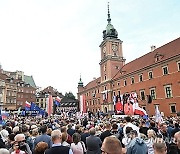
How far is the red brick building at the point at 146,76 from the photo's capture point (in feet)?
111

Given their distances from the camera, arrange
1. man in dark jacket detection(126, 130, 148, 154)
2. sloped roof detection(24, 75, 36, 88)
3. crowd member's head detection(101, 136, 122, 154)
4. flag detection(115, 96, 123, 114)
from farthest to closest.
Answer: sloped roof detection(24, 75, 36, 88), flag detection(115, 96, 123, 114), man in dark jacket detection(126, 130, 148, 154), crowd member's head detection(101, 136, 122, 154)

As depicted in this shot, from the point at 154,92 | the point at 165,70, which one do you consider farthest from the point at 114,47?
the point at 165,70

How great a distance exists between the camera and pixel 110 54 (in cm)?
5984

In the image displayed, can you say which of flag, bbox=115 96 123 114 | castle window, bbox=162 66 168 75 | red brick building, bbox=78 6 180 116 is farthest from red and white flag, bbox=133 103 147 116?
castle window, bbox=162 66 168 75

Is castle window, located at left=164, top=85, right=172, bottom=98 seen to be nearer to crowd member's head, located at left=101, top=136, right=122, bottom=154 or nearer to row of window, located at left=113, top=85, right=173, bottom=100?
row of window, located at left=113, top=85, right=173, bottom=100

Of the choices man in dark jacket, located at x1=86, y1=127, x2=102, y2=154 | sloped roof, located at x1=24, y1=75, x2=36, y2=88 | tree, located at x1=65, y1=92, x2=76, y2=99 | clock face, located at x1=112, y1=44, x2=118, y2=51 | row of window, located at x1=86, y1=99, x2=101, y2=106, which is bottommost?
man in dark jacket, located at x1=86, y1=127, x2=102, y2=154

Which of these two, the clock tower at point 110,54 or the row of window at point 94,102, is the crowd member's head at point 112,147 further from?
the row of window at point 94,102

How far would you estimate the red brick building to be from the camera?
3372cm

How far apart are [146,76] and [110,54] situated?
69.2 ft

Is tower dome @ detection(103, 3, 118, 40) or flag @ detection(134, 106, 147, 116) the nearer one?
flag @ detection(134, 106, 147, 116)

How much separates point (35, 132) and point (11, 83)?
71135mm

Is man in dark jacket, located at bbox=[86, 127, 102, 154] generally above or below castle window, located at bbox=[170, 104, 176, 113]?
below

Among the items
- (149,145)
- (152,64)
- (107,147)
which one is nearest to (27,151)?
(107,147)

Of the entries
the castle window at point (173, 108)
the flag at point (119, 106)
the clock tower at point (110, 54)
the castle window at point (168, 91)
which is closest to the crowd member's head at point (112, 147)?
the flag at point (119, 106)
